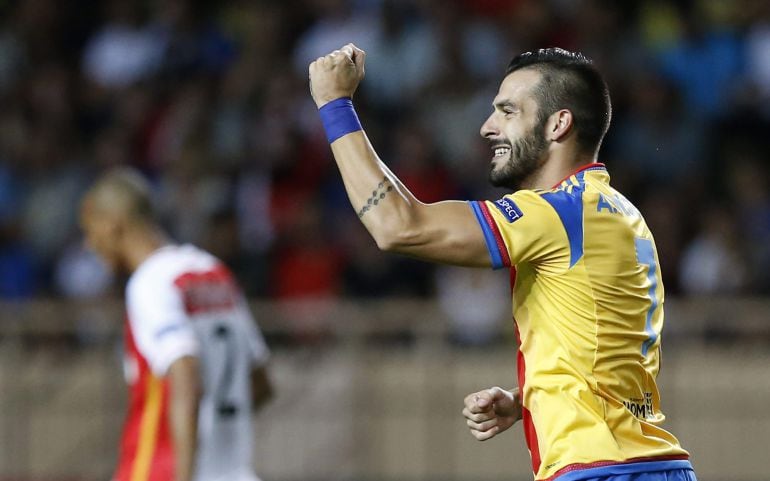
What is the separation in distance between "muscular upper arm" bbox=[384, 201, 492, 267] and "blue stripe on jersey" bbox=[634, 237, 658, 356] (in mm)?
545

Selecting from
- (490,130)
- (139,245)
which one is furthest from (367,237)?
(490,130)

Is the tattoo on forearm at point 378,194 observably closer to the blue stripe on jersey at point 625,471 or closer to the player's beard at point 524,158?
the player's beard at point 524,158

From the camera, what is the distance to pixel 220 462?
6637mm

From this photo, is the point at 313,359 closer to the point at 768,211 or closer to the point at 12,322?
the point at 12,322

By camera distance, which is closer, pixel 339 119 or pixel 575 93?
pixel 339 119

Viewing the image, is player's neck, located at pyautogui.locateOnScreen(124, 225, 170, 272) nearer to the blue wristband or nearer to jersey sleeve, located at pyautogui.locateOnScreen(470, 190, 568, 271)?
the blue wristband

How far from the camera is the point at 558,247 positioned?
4.23 m

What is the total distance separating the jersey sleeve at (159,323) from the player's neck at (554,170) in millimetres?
2353

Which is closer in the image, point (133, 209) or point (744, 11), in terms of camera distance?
point (133, 209)

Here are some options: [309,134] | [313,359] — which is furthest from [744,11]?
[313,359]

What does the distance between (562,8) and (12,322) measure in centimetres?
528

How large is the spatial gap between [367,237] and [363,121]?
1143 millimetres

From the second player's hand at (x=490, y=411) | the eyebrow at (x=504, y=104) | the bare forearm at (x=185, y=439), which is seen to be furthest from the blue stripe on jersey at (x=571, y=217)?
the bare forearm at (x=185, y=439)

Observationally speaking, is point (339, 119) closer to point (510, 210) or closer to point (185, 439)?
point (510, 210)
